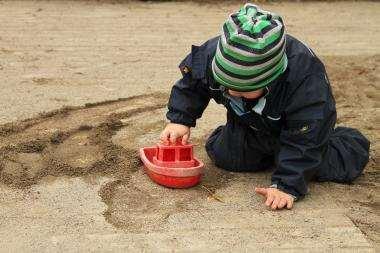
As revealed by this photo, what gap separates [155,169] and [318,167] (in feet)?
1.97

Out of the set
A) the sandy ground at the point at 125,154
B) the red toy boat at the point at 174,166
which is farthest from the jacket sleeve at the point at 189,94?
the sandy ground at the point at 125,154

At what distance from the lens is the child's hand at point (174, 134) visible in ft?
8.57

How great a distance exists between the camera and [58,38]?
15.1 feet

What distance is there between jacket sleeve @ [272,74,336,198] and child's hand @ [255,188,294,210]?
2cm

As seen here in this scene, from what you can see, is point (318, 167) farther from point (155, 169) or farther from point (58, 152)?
point (58, 152)

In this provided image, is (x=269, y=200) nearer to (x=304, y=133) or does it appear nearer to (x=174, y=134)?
(x=304, y=133)

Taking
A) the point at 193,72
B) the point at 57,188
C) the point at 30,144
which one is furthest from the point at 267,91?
the point at 30,144

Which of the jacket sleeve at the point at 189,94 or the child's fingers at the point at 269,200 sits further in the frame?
the jacket sleeve at the point at 189,94

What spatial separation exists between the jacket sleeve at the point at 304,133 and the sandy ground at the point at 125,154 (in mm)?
109

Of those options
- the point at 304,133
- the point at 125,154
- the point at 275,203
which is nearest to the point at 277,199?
the point at 275,203

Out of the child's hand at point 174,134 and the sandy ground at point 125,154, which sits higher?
the child's hand at point 174,134

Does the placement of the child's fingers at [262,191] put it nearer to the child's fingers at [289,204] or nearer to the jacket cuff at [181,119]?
the child's fingers at [289,204]

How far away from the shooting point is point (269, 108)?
2.40 meters

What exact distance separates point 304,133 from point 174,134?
532 millimetres
